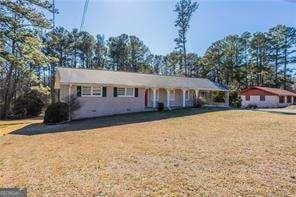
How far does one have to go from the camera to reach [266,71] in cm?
7119

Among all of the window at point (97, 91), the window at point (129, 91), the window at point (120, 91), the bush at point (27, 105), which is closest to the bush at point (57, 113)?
the window at point (97, 91)

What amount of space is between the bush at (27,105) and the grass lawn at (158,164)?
2573cm

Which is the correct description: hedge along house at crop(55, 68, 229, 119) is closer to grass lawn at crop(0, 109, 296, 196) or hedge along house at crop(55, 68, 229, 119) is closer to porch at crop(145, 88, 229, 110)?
porch at crop(145, 88, 229, 110)

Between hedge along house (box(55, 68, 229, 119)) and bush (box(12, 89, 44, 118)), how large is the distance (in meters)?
10.0

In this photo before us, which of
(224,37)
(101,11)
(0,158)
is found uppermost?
(224,37)

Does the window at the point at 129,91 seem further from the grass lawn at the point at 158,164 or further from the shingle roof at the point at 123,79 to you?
the grass lawn at the point at 158,164

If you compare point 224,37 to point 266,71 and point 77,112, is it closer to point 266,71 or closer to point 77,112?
point 266,71

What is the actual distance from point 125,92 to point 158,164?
72.8 ft

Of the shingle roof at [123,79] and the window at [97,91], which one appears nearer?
the shingle roof at [123,79]

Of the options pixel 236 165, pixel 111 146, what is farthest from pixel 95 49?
pixel 236 165

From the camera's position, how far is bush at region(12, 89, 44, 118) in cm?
4159

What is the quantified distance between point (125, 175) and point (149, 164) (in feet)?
4.28

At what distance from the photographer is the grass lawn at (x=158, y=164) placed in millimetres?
8328

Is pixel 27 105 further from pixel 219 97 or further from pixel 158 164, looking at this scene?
pixel 158 164
